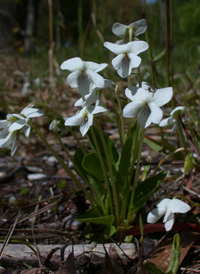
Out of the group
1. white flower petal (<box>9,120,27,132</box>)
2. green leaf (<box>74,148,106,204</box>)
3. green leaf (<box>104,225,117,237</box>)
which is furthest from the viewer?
green leaf (<box>74,148,106,204</box>)

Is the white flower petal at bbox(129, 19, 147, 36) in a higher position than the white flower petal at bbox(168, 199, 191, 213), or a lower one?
higher

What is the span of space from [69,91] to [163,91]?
9.97 ft

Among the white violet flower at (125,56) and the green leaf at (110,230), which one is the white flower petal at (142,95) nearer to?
the white violet flower at (125,56)

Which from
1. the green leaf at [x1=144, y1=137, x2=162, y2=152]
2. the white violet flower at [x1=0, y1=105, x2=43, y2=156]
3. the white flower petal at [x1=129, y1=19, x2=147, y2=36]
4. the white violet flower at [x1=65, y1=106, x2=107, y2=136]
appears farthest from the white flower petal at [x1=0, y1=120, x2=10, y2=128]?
the green leaf at [x1=144, y1=137, x2=162, y2=152]

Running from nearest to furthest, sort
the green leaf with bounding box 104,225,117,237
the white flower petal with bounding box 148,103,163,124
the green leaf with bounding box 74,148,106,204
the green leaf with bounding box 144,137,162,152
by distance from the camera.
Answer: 1. the white flower petal with bounding box 148,103,163,124
2. the green leaf with bounding box 104,225,117,237
3. the green leaf with bounding box 74,148,106,204
4. the green leaf with bounding box 144,137,162,152

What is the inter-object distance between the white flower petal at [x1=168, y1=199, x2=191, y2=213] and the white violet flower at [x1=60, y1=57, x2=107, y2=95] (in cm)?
53

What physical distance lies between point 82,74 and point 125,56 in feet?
0.56

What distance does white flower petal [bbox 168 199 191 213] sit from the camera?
118 cm

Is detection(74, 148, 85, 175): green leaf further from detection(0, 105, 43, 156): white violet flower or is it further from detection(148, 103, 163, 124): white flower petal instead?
detection(148, 103, 163, 124): white flower petal

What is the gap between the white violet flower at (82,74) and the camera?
113 cm

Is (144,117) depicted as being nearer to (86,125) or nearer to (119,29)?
(86,125)

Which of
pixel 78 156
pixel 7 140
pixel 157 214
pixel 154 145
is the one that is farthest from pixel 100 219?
pixel 154 145

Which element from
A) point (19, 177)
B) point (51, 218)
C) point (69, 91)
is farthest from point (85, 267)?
point (69, 91)

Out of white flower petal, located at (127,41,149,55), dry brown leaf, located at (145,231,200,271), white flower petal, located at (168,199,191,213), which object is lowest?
dry brown leaf, located at (145,231,200,271)
